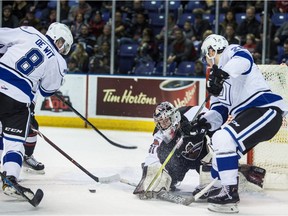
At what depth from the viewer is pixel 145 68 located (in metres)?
8.70

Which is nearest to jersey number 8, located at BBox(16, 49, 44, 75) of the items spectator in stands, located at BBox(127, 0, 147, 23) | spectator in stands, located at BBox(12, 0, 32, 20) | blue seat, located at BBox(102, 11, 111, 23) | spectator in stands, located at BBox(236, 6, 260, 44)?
spectator in stands, located at BBox(236, 6, 260, 44)

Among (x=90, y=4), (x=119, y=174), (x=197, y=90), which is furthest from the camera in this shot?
(x=90, y=4)

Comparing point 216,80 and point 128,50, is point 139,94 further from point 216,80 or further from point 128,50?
point 216,80

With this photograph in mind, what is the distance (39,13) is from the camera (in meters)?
9.89

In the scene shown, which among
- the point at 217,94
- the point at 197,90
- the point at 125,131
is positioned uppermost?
the point at 217,94

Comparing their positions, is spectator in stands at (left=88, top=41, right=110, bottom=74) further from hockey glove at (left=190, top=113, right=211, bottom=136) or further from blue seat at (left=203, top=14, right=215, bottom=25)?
hockey glove at (left=190, top=113, right=211, bottom=136)

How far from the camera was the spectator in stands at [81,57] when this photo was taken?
8.95 meters

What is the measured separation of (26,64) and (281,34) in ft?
15.0

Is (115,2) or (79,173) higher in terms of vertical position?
(115,2)

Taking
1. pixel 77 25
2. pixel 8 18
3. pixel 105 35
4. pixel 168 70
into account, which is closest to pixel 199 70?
pixel 168 70

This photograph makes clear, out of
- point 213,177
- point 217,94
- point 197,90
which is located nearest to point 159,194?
point 213,177

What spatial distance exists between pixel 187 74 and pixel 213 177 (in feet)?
14.4

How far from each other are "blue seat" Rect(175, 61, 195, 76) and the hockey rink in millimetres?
2028

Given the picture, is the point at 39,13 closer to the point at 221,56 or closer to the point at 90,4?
the point at 90,4
